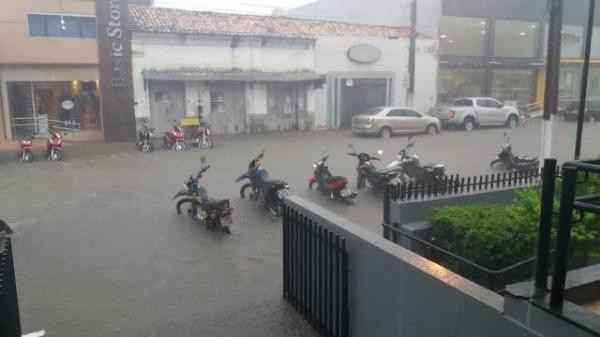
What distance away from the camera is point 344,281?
15.9 feet

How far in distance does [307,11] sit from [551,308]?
40.7m

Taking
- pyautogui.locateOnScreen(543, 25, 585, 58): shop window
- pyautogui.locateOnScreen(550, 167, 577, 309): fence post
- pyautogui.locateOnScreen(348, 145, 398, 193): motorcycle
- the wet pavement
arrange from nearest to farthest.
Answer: pyautogui.locateOnScreen(550, 167, 577, 309): fence post → the wet pavement → pyautogui.locateOnScreen(348, 145, 398, 193): motorcycle → pyautogui.locateOnScreen(543, 25, 585, 58): shop window

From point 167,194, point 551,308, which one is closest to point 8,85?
point 167,194

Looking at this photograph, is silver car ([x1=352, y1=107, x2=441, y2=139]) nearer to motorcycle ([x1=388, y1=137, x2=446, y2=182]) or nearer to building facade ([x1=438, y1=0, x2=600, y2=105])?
building facade ([x1=438, y1=0, x2=600, y2=105])

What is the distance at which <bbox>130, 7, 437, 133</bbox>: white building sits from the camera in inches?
844

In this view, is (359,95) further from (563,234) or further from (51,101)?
(563,234)

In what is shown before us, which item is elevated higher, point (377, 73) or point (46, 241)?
point (377, 73)

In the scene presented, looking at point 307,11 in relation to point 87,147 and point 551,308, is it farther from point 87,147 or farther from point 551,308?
point 551,308

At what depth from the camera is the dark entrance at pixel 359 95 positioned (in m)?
25.6

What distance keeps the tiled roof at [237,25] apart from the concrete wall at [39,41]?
6.59ft

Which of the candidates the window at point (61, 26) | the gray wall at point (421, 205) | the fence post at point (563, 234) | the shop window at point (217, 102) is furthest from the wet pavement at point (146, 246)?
the shop window at point (217, 102)

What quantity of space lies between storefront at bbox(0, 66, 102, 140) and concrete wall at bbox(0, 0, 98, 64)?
0.42m

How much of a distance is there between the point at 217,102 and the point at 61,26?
667 centimetres

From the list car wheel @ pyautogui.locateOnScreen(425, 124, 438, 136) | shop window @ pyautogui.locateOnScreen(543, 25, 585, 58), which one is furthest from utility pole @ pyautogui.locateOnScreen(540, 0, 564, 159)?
shop window @ pyautogui.locateOnScreen(543, 25, 585, 58)
